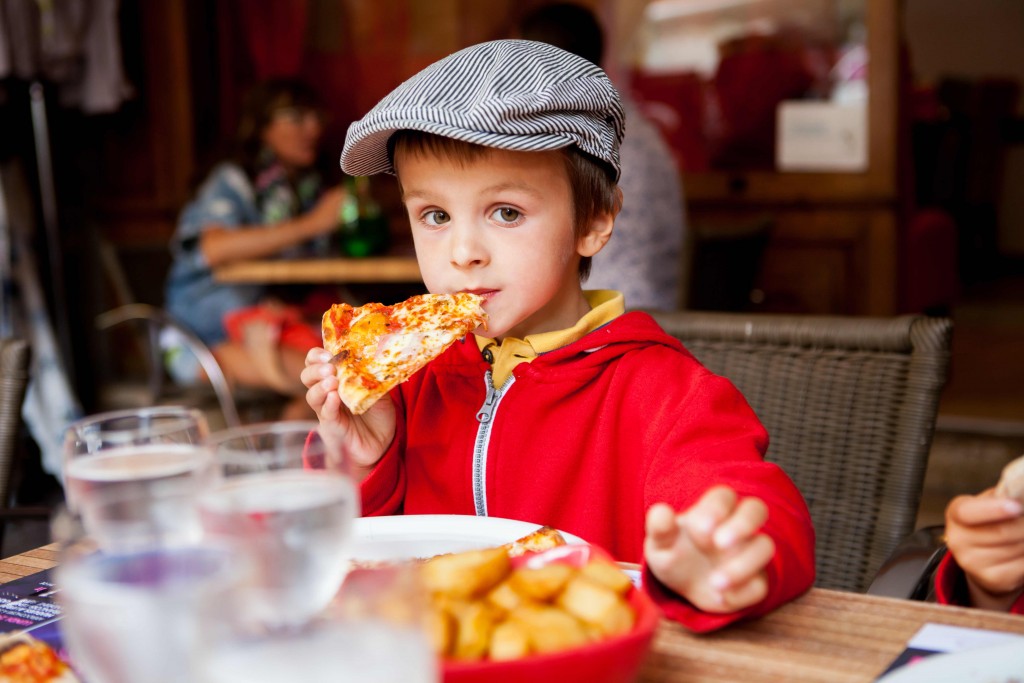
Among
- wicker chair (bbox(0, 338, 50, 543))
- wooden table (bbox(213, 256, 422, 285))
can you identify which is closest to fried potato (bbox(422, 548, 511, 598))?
wicker chair (bbox(0, 338, 50, 543))

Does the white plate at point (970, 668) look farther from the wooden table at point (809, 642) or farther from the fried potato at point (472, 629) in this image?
the fried potato at point (472, 629)

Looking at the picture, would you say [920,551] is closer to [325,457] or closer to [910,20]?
[325,457]

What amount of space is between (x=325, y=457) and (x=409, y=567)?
0.14m

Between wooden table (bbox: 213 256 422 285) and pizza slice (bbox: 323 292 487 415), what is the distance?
219 centimetres

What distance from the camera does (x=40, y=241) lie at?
186 inches

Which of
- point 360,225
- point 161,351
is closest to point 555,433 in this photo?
point 360,225

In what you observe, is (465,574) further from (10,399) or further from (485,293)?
(10,399)

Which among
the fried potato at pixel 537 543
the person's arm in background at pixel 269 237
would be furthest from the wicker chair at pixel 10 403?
the person's arm in background at pixel 269 237

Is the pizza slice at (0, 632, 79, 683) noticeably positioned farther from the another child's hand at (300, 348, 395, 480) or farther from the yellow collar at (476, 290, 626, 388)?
the yellow collar at (476, 290, 626, 388)

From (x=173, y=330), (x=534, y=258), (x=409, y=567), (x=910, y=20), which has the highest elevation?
(x=910, y=20)

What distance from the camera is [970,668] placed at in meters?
0.72

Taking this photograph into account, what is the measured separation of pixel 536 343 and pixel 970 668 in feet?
2.43

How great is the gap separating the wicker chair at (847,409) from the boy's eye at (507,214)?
20.3 inches

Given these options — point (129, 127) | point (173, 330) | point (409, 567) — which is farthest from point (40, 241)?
point (409, 567)
